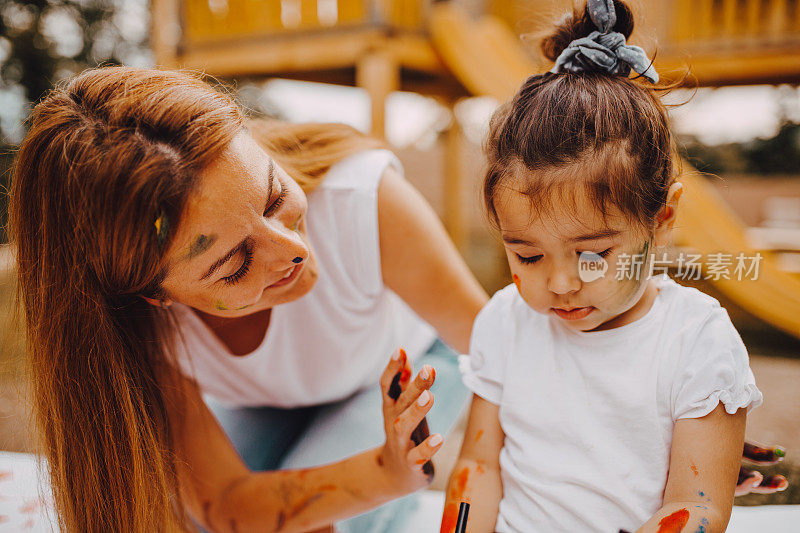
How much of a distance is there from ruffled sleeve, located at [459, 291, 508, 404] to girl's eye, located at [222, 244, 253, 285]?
343 millimetres

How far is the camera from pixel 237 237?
77 centimetres

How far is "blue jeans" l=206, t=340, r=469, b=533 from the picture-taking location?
1234 millimetres

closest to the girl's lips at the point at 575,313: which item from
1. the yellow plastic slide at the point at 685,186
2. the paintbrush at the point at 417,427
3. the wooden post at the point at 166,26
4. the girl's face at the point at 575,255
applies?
the girl's face at the point at 575,255

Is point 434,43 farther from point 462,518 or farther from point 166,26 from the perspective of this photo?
point 462,518

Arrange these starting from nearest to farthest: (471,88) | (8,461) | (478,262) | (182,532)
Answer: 1. (182,532)
2. (8,461)
3. (471,88)
4. (478,262)

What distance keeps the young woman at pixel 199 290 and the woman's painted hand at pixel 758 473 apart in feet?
1.35

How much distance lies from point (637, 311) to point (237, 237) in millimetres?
522

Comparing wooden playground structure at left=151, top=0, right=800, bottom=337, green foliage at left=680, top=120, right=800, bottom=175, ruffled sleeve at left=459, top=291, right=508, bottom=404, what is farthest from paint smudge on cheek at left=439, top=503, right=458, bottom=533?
green foliage at left=680, top=120, right=800, bottom=175

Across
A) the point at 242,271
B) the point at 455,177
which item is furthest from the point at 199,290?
the point at 455,177

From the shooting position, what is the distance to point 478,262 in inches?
180

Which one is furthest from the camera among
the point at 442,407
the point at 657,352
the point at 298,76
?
the point at 298,76

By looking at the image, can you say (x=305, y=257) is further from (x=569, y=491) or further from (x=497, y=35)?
(x=497, y=35)

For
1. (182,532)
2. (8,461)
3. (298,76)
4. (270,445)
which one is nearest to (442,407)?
(270,445)

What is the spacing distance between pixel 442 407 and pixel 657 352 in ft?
2.29
